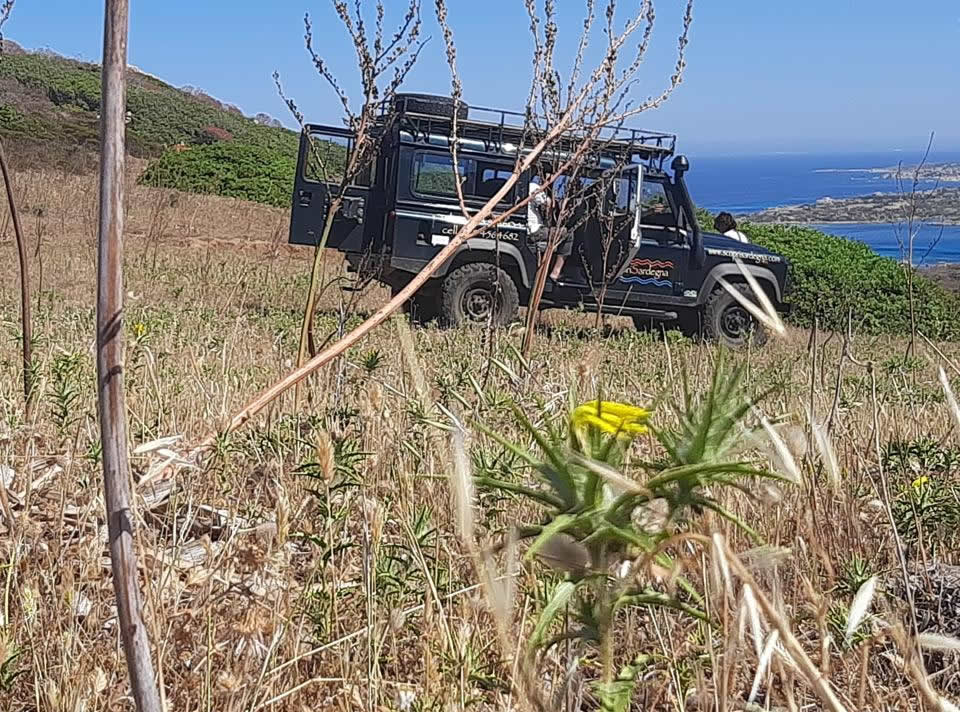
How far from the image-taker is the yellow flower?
3.06ft

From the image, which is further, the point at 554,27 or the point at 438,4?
the point at 438,4

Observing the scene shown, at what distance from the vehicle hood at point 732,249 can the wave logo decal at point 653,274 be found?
0.60m

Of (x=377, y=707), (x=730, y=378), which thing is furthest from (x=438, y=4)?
(x=730, y=378)

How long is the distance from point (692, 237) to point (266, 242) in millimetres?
9467

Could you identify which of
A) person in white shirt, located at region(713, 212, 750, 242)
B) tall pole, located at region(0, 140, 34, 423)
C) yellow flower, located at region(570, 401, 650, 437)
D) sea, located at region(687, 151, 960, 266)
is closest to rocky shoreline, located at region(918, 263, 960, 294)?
sea, located at region(687, 151, 960, 266)

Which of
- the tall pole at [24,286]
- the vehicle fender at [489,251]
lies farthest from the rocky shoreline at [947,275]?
the tall pole at [24,286]

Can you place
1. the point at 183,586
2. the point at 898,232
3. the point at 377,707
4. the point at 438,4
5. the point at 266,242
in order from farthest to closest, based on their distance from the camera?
the point at 266,242, the point at 898,232, the point at 438,4, the point at 183,586, the point at 377,707

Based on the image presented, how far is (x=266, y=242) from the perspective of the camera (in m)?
18.9

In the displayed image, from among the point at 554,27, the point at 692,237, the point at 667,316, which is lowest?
the point at 667,316

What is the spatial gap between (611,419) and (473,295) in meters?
10.3

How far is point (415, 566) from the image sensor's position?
184 centimetres

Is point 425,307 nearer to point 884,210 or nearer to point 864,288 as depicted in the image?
point 884,210

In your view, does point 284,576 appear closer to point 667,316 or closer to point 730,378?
point 730,378

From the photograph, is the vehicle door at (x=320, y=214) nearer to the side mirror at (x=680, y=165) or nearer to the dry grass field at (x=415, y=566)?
the side mirror at (x=680, y=165)
